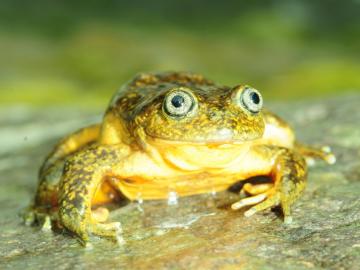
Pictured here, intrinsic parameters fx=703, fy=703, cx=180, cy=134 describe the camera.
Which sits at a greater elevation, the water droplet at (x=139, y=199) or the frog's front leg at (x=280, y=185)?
the frog's front leg at (x=280, y=185)

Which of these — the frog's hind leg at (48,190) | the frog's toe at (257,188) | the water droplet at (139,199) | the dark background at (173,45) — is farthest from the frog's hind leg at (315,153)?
the dark background at (173,45)

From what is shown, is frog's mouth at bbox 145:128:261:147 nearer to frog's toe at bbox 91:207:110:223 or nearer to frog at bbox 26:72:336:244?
frog at bbox 26:72:336:244

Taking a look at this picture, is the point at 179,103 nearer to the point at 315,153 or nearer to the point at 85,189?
the point at 85,189

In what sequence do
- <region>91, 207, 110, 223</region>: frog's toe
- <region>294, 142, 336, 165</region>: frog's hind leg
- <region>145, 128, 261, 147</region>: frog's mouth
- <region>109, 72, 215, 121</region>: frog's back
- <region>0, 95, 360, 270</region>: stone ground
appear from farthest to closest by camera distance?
<region>294, 142, 336, 165</region>: frog's hind leg → <region>109, 72, 215, 121</region>: frog's back → <region>91, 207, 110, 223</region>: frog's toe → <region>145, 128, 261, 147</region>: frog's mouth → <region>0, 95, 360, 270</region>: stone ground

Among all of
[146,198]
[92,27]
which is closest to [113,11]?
[92,27]

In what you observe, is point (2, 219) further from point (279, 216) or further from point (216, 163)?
point (279, 216)

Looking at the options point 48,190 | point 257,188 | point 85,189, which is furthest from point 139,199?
point 257,188

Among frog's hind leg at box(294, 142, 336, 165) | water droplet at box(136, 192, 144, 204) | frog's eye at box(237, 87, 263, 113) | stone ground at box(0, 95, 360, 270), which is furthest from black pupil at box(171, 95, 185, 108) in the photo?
frog's hind leg at box(294, 142, 336, 165)

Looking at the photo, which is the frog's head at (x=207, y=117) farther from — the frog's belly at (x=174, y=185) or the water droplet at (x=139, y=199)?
the water droplet at (x=139, y=199)
